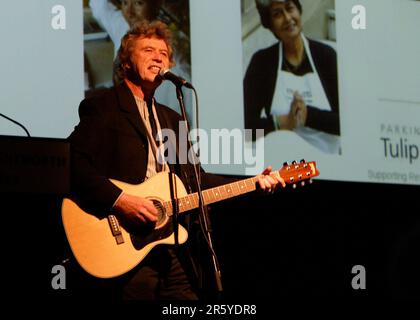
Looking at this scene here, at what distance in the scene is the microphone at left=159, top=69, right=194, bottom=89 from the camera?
301 cm

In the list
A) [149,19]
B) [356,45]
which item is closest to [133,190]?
[149,19]

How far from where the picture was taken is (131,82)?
11.1ft

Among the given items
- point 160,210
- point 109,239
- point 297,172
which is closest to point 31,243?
point 109,239

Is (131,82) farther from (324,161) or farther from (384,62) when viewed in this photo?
(384,62)

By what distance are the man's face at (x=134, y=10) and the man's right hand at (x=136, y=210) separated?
3.39 ft

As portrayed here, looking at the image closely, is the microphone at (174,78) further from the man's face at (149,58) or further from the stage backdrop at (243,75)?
the stage backdrop at (243,75)

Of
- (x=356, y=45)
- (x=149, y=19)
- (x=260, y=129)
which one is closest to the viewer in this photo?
(x=149, y=19)

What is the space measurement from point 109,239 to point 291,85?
4.94ft

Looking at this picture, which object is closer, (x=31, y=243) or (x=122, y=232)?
(x=122, y=232)

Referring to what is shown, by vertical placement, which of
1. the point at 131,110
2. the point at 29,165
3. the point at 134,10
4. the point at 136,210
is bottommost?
the point at 136,210

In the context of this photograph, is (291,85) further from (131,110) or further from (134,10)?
→ (131,110)

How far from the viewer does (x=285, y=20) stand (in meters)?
4.20
